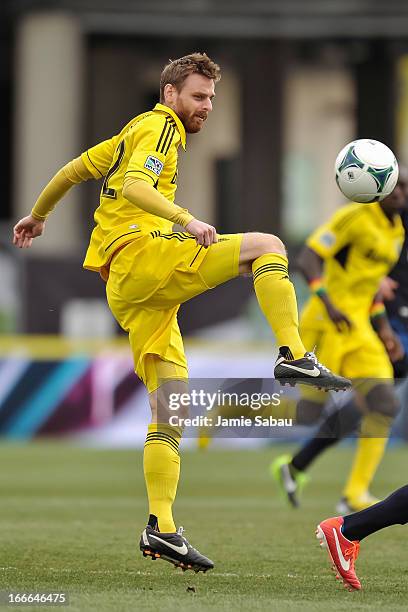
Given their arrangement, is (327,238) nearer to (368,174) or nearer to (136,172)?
(368,174)

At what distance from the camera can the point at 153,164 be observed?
655 centimetres

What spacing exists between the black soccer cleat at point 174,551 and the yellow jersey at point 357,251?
3.89 metres

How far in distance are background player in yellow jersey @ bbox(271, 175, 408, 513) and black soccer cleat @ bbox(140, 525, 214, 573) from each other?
3.12 m

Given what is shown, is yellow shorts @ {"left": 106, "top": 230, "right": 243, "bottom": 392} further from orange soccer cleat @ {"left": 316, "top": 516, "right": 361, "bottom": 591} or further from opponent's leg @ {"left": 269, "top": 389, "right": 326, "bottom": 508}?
opponent's leg @ {"left": 269, "top": 389, "right": 326, "bottom": 508}

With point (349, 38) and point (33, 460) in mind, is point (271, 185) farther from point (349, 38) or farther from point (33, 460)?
point (33, 460)

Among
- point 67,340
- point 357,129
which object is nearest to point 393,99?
point 357,129

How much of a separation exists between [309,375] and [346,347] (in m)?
4.02

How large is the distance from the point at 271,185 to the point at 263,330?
280 inches

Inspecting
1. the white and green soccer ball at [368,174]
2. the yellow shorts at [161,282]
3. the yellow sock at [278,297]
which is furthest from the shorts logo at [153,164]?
the white and green soccer ball at [368,174]

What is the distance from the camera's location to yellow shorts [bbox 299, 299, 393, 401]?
10.3m

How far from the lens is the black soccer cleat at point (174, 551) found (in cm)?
657

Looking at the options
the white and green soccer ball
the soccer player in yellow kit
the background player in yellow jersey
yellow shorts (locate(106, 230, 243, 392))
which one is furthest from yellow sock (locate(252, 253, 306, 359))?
the background player in yellow jersey

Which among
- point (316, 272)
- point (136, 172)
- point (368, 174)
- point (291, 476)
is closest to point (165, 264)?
point (136, 172)

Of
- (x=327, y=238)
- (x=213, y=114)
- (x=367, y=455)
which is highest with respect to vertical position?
(x=327, y=238)
